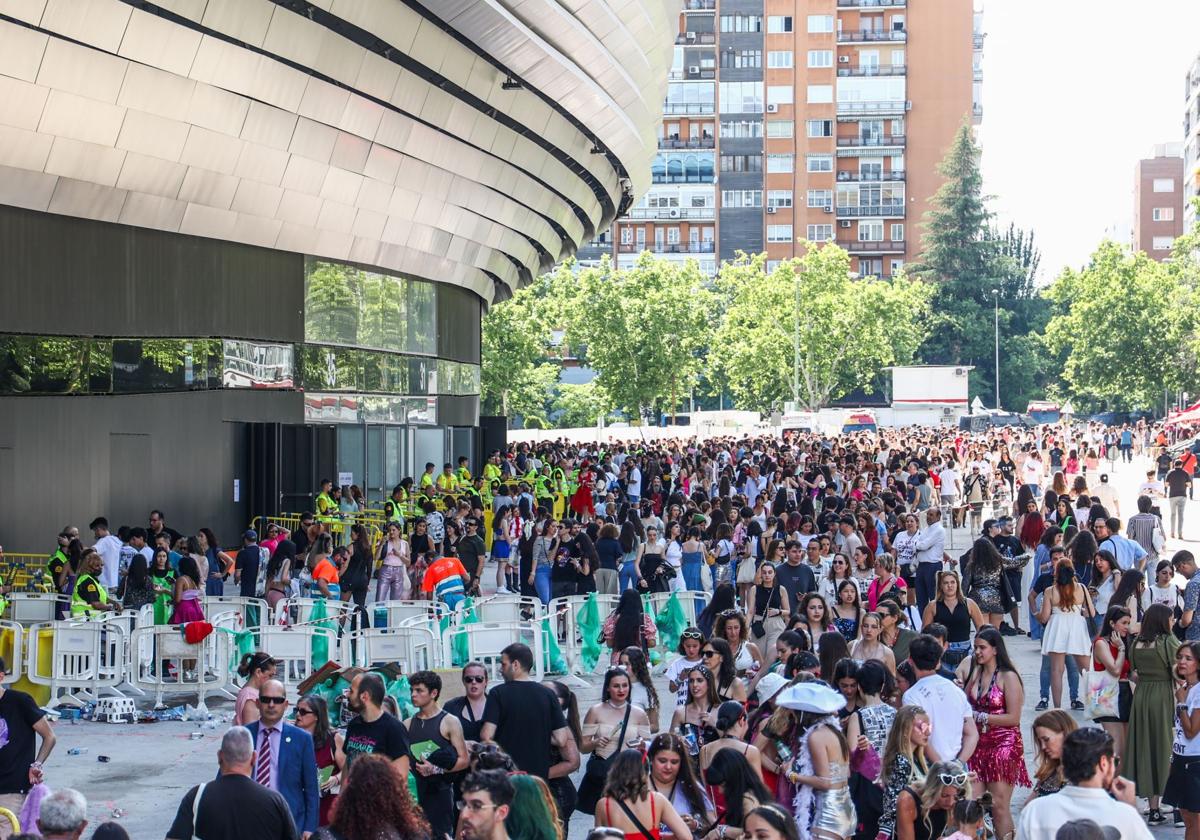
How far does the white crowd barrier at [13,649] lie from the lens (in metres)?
14.4

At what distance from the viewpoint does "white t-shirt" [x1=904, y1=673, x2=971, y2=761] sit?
8.86m

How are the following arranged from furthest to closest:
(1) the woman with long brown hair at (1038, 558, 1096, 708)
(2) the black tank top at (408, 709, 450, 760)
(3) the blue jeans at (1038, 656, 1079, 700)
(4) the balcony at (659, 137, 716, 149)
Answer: (4) the balcony at (659, 137, 716, 149) < (3) the blue jeans at (1038, 656, 1079, 700) < (1) the woman with long brown hair at (1038, 558, 1096, 708) < (2) the black tank top at (408, 709, 450, 760)

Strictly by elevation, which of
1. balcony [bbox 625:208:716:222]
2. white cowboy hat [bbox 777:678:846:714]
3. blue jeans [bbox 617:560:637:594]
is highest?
balcony [bbox 625:208:716:222]

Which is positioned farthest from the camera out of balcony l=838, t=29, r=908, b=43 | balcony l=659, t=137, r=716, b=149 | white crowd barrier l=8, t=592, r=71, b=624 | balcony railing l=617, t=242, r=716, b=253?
balcony railing l=617, t=242, r=716, b=253

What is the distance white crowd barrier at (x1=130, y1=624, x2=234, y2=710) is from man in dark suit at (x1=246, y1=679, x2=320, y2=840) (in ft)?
22.8

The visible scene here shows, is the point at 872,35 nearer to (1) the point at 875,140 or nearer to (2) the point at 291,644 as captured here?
(1) the point at 875,140

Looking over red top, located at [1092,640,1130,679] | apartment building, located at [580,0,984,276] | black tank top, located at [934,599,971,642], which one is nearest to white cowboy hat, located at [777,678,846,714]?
red top, located at [1092,640,1130,679]

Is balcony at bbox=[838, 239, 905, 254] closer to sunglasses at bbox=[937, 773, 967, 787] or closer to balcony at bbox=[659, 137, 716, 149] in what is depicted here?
balcony at bbox=[659, 137, 716, 149]

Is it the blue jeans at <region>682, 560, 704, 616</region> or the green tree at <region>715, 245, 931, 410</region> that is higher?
the green tree at <region>715, 245, 931, 410</region>

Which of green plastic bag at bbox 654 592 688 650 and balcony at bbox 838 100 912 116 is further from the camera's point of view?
balcony at bbox 838 100 912 116

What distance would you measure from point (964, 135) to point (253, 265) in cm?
8901

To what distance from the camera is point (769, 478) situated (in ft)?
101

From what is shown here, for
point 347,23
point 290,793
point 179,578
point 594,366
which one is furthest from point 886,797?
point 594,366

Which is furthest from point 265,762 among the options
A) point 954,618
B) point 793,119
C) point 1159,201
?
point 1159,201
